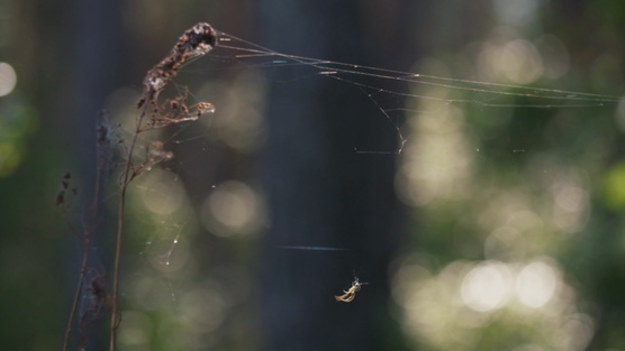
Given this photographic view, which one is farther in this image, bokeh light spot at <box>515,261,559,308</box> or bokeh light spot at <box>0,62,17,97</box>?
bokeh light spot at <box>515,261,559,308</box>

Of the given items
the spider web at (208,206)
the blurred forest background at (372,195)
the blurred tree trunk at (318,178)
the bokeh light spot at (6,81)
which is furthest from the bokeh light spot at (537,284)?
the bokeh light spot at (6,81)

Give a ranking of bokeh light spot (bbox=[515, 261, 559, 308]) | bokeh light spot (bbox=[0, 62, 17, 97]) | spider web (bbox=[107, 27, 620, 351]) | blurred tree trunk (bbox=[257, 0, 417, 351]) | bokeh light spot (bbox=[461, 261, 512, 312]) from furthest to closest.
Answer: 1. spider web (bbox=[107, 27, 620, 351])
2. bokeh light spot (bbox=[461, 261, 512, 312])
3. bokeh light spot (bbox=[515, 261, 559, 308])
4. blurred tree trunk (bbox=[257, 0, 417, 351])
5. bokeh light spot (bbox=[0, 62, 17, 97])

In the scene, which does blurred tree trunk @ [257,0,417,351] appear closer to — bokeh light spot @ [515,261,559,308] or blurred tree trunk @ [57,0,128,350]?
bokeh light spot @ [515,261,559,308]

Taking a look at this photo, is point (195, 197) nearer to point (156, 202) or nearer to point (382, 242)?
point (156, 202)

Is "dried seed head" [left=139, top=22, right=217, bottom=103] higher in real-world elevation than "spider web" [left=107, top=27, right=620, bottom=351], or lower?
higher

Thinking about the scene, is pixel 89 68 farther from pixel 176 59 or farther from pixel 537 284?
pixel 176 59

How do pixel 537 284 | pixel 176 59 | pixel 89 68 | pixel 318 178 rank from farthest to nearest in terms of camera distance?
pixel 89 68
pixel 537 284
pixel 318 178
pixel 176 59

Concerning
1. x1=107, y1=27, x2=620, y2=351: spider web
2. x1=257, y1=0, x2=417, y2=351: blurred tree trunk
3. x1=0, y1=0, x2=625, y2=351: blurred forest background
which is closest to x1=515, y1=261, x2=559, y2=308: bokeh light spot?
x1=0, y1=0, x2=625, y2=351: blurred forest background

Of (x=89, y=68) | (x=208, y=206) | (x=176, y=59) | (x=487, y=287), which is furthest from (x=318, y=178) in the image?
(x=208, y=206)
